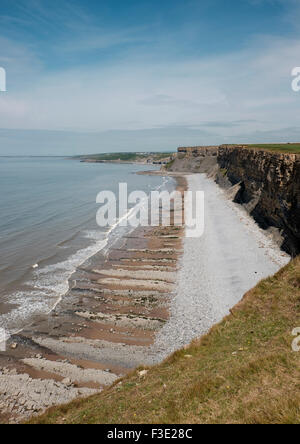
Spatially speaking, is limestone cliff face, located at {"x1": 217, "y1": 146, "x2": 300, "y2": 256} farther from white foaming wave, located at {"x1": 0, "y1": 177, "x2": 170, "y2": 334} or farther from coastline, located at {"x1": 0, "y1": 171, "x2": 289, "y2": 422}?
white foaming wave, located at {"x1": 0, "y1": 177, "x2": 170, "y2": 334}

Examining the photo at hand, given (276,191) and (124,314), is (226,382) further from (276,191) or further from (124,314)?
(276,191)

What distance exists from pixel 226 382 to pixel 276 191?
1028 inches

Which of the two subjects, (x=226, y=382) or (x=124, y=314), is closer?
(x=226, y=382)

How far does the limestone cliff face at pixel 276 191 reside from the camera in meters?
25.9

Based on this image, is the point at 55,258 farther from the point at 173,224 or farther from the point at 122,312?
the point at 173,224

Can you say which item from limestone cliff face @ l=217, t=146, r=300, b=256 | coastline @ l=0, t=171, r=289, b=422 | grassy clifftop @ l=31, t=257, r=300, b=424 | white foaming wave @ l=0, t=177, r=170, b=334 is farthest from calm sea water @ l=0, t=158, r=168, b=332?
limestone cliff face @ l=217, t=146, r=300, b=256

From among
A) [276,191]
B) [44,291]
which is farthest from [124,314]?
[276,191]

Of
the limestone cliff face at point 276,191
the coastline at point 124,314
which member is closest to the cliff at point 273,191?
the limestone cliff face at point 276,191

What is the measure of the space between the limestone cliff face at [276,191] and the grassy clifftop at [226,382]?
14.3 meters

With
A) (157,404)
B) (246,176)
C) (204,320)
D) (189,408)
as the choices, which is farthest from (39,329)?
(246,176)

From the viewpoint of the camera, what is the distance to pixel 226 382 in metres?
8.72

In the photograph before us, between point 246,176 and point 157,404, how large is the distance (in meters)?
46.9

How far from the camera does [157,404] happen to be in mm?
8531

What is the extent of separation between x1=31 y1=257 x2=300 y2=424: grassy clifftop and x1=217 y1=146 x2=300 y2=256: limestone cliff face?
14253mm
